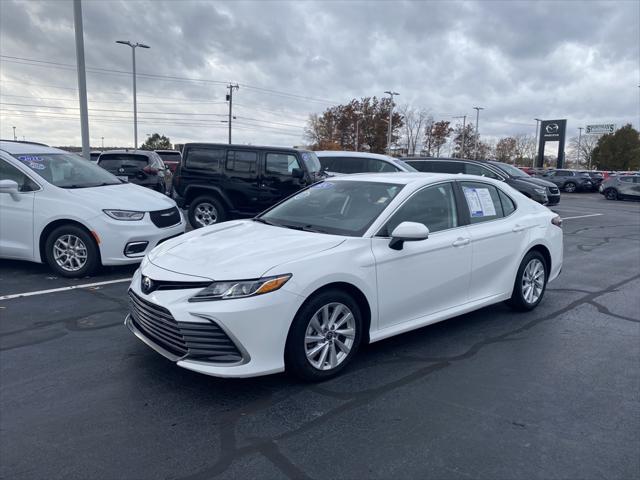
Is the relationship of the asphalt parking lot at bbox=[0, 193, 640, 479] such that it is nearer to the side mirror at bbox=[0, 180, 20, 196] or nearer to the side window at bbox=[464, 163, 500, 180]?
the side mirror at bbox=[0, 180, 20, 196]

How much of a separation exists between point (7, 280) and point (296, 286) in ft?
16.4

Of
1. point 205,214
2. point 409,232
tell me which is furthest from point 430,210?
point 205,214

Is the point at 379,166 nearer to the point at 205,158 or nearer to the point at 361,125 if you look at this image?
the point at 205,158

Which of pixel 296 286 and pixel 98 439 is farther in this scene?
pixel 296 286

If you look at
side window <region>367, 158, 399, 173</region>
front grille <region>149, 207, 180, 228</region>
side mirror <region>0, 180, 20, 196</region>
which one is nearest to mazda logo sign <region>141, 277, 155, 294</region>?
front grille <region>149, 207, 180, 228</region>

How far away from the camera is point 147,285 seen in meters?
3.85

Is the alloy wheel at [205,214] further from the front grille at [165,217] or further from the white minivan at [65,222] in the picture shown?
the white minivan at [65,222]

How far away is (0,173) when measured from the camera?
7.10 meters

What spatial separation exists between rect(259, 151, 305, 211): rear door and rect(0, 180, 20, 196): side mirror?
4927mm

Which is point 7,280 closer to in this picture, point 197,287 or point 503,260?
point 197,287

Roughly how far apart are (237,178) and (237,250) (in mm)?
7339

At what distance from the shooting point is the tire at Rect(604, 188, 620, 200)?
103ft

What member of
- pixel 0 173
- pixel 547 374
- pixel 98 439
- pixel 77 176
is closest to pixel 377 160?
pixel 77 176

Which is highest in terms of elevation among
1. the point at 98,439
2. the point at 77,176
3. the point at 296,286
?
the point at 77,176
